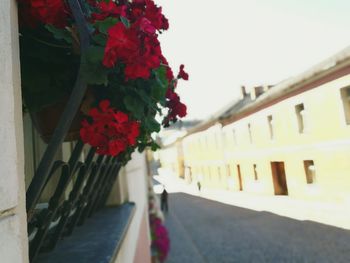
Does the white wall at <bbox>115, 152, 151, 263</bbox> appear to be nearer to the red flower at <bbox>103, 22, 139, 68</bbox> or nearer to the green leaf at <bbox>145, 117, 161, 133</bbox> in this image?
the green leaf at <bbox>145, 117, 161, 133</bbox>

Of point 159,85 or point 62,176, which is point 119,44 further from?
point 62,176

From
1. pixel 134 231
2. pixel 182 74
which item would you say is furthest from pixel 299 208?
pixel 182 74

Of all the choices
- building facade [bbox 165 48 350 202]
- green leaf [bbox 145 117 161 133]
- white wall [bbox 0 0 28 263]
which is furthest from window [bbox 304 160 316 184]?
white wall [bbox 0 0 28 263]

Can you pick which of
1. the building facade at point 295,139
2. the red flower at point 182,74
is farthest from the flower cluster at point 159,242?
the building facade at point 295,139

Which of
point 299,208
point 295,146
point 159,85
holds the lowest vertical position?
point 299,208

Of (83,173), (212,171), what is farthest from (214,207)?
(83,173)

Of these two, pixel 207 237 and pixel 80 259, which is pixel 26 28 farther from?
pixel 207 237

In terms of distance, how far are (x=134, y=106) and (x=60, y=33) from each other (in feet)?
0.96

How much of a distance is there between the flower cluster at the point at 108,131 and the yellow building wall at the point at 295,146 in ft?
43.2

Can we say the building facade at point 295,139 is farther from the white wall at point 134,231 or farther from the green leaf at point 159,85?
the green leaf at point 159,85

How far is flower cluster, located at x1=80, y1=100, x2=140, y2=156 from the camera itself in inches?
38.9

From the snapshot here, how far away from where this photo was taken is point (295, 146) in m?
16.8

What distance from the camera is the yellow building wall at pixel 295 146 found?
1333cm

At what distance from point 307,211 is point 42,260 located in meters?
14.6
